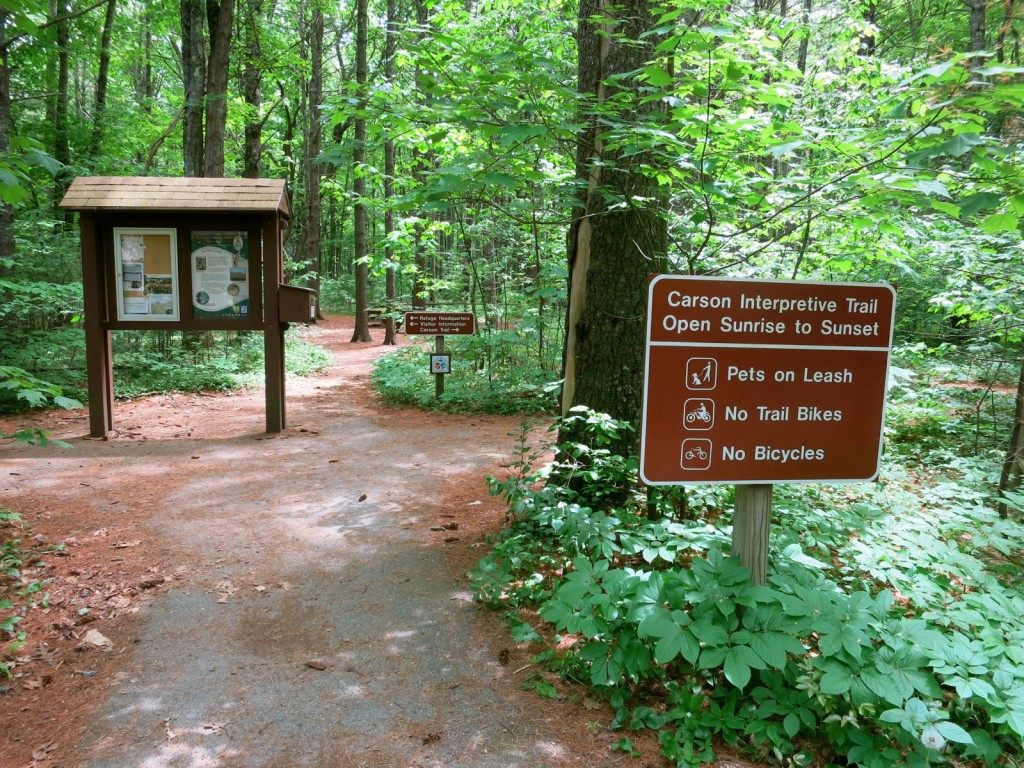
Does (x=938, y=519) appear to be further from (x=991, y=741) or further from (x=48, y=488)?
(x=48, y=488)

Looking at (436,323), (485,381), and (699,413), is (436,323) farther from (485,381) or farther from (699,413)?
(699,413)

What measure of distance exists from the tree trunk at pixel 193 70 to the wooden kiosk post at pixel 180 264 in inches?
239

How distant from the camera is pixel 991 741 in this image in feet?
7.64

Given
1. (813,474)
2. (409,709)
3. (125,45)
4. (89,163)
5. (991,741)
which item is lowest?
(409,709)

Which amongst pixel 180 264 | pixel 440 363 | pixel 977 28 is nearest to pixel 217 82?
pixel 180 264

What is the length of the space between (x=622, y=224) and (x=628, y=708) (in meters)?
3.25

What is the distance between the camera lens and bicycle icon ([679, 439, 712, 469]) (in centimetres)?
235

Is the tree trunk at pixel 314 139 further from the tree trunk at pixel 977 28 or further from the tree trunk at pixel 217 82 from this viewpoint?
the tree trunk at pixel 977 28

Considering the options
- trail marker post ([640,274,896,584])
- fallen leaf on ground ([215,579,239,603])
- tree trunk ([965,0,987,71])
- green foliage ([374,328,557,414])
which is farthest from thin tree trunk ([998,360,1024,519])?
tree trunk ([965,0,987,71])

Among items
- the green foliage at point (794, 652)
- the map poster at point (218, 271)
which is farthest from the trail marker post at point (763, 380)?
the map poster at point (218, 271)

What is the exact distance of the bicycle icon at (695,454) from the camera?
7.72 ft

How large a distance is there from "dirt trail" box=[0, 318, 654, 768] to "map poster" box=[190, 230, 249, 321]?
199 centimetres

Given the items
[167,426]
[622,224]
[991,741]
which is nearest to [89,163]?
[167,426]

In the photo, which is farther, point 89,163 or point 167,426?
point 89,163
